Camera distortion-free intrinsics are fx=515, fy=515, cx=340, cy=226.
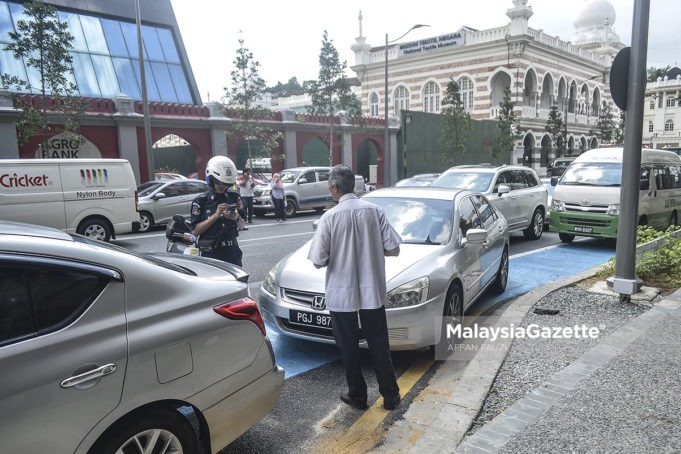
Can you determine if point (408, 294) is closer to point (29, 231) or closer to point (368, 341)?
point (368, 341)

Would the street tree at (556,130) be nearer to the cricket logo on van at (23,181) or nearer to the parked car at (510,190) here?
the parked car at (510,190)

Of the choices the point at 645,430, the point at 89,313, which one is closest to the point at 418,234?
the point at 645,430

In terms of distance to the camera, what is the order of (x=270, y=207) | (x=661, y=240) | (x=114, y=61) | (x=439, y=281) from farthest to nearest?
1. (x=114, y=61)
2. (x=270, y=207)
3. (x=661, y=240)
4. (x=439, y=281)

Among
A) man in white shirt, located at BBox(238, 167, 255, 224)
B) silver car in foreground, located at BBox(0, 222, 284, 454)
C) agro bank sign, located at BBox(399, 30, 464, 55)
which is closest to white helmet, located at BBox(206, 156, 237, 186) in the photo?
silver car in foreground, located at BBox(0, 222, 284, 454)

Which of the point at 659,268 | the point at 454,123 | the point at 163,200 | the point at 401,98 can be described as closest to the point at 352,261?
the point at 659,268

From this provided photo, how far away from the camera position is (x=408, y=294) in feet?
14.2

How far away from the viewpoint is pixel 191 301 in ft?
8.74

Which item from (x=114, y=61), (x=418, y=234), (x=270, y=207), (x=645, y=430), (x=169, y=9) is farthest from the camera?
(x=169, y=9)

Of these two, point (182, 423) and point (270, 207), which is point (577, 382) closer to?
point (182, 423)

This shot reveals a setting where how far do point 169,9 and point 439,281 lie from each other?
98.7ft

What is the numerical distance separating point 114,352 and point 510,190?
10.3 meters

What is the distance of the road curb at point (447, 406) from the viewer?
10.6 feet

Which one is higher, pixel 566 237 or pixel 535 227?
pixel 535 227

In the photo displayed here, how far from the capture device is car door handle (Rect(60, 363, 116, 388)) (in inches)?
83.3
